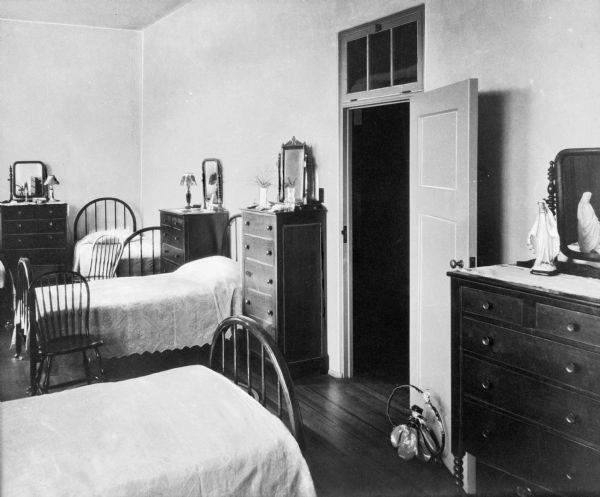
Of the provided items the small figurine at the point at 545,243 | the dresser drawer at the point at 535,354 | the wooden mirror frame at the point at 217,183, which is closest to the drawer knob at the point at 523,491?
the dresser drawer at the point at 535,354

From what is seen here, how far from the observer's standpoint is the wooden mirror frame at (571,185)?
2654 mm

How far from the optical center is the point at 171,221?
254 inches

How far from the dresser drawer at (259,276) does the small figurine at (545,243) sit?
2468 mm

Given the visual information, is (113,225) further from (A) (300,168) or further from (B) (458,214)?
(B) (458,214)

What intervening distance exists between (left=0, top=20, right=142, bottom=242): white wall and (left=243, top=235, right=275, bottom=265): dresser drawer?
4.24 metres

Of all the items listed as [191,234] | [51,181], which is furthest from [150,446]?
[51,181]

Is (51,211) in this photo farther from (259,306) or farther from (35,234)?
(259,306)

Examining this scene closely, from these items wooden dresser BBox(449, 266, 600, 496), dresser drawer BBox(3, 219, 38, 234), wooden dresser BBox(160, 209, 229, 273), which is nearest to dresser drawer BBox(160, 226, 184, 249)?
wooden dresser BBox(160, 209, 229, 273)

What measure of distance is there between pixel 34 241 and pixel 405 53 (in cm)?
562

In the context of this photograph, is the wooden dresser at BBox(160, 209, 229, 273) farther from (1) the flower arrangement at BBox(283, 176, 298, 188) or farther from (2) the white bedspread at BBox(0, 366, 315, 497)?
(2) the white bedspread at BBox(0, 366, 315, 497)

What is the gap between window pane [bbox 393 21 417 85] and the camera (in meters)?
4.07

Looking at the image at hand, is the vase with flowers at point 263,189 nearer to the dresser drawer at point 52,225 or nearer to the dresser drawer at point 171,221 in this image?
the dresser drawer at point 171,221

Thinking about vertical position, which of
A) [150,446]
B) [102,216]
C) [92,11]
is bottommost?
[150,446]

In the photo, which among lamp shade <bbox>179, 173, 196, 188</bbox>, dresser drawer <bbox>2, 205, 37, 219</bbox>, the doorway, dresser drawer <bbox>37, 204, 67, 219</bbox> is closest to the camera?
the doorway
